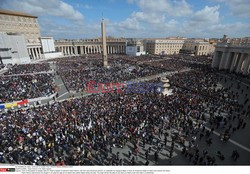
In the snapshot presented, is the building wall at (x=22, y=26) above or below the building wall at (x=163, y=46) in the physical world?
above

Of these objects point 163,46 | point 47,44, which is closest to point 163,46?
point 163,46

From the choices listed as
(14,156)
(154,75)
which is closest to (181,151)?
(14,156)

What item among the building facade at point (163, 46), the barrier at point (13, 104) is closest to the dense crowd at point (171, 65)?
the barrier at point (13, 104)

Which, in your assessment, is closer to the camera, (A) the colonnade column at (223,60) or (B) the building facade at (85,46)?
(A) the colonnade column at (223,60)

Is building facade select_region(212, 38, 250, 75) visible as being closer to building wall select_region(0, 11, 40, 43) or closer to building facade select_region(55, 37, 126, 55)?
building facade select_region(55, 37, 126, 55)

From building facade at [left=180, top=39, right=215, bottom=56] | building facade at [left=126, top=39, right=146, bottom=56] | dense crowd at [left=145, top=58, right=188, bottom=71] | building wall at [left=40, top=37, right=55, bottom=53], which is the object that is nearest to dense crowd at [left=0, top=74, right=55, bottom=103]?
dense crowd at [left=145, top=58, right=188, bottom=71]

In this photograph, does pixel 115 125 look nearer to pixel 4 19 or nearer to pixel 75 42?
pixel 4 19

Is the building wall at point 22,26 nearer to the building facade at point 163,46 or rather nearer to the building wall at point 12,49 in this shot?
the building wall at point 12,49
